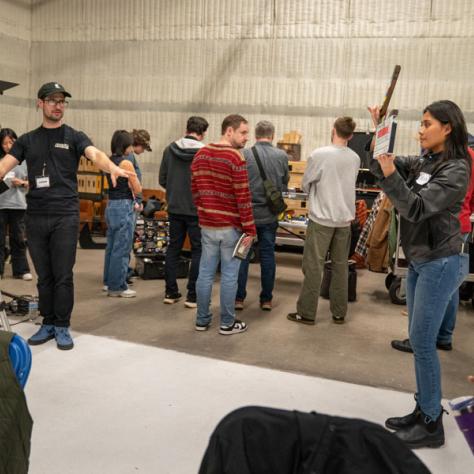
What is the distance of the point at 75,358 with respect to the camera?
3.55 metres

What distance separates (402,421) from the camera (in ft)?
Result: 9.01

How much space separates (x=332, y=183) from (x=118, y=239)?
6.56 feet

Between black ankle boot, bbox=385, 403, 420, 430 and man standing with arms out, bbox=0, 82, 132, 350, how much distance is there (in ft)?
6.87

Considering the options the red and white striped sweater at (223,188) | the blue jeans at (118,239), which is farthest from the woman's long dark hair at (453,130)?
the blue jeans at (118,239)

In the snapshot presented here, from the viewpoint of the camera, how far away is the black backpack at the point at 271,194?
15.3 feet

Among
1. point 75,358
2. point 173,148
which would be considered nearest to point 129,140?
point 173,148

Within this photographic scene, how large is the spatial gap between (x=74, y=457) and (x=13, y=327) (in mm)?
1989

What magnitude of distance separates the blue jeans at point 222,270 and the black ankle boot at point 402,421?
1.65 metres

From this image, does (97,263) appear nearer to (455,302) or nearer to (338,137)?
(338,137)

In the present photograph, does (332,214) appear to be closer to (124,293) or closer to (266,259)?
(266,259)

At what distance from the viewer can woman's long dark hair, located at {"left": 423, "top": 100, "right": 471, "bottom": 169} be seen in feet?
7.97

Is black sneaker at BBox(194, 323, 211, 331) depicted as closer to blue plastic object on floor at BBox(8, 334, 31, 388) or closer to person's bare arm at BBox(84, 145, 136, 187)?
person's bare arm at BBox(84, 145, 136, 187)

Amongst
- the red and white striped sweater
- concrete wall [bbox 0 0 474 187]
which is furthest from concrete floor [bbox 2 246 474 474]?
concrete wall [bbox 0 0 474 187]

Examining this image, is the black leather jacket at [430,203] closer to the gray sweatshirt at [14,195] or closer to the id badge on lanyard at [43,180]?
the id badge on lanyard at [43,180]
